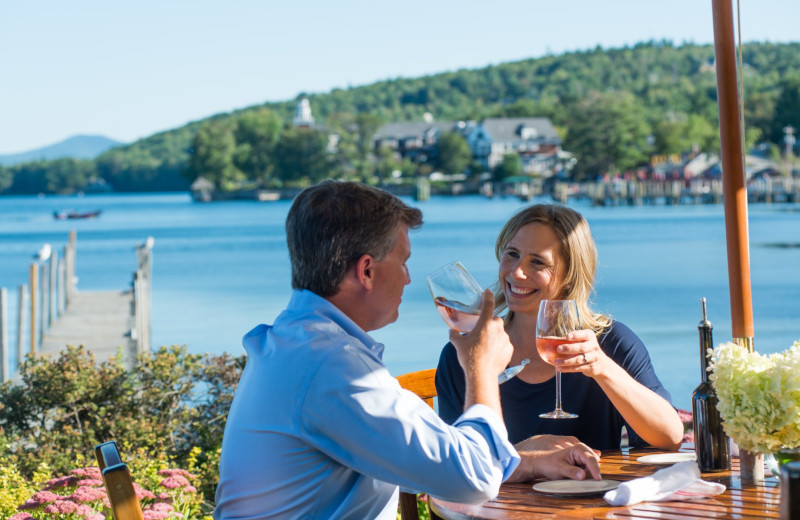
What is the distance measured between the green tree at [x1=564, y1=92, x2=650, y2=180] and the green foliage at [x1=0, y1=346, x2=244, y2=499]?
99.8m

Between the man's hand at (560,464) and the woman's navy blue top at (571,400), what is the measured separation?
482mm

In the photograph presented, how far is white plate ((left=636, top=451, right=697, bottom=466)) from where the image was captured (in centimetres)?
226

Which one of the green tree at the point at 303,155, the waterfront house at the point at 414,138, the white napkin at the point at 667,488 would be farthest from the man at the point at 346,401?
the waterfront house at the point at 414,138

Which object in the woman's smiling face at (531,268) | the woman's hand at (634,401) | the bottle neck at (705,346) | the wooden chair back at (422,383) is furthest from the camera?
the wooden chair back at (422,383)

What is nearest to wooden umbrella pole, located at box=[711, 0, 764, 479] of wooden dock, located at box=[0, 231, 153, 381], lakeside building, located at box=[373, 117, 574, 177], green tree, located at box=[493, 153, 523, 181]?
wooden dock, located at box=[0, 231, 153, 381]

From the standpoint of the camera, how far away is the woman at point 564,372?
2.42 m

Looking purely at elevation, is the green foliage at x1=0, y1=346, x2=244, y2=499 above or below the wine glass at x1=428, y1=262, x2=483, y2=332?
below

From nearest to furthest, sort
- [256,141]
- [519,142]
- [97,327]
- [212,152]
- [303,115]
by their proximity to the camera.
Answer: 1. [97,327]
2. [212,152]
3. [256,141]
4. [303,115]
5. [519,142]

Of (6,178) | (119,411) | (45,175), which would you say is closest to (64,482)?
(119,411)

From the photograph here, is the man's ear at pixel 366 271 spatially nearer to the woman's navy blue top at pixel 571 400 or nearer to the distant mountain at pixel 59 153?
the woman's navy blue top at pixel 571 400

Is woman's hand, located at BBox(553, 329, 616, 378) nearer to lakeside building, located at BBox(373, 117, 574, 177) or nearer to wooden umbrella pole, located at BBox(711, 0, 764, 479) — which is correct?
wooden umbrella pole, located at BBox(711, 0, 764, 479)

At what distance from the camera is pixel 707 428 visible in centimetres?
215

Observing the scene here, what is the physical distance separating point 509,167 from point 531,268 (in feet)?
347

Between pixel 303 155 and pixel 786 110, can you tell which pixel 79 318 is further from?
pixel 786 110
